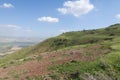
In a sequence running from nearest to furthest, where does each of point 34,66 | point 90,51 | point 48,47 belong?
point 34,66, point 90,51, point 48,47

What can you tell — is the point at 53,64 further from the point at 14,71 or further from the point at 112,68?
the point at 112,68

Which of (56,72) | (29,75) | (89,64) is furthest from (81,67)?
(29,75)

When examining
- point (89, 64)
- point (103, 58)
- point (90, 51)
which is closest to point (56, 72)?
point (89, 64)

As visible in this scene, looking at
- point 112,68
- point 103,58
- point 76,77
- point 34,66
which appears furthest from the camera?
point 34,66

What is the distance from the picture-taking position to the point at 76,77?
3162cm

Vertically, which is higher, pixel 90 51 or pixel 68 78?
pixel 90 51

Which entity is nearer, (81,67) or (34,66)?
(81,67)

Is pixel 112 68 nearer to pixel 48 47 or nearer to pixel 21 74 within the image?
pixel 21 74

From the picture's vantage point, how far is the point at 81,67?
1348 inches

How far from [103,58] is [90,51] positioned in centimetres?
728

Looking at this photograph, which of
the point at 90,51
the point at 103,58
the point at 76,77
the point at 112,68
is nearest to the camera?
the point at 76,77

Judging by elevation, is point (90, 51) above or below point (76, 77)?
above

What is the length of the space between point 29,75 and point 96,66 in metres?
10.0

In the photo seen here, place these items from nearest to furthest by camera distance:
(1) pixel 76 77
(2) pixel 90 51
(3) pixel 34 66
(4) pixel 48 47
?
(1) pixel 76 77
(3) pixel 34 66
(2) pixel 90 51
(4) pixel 48 47
